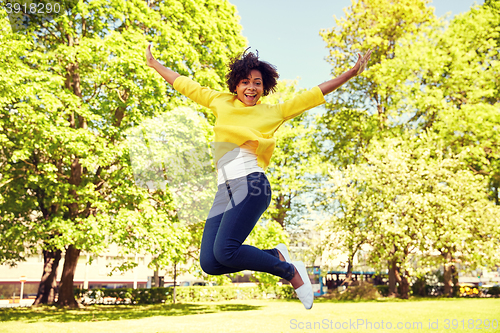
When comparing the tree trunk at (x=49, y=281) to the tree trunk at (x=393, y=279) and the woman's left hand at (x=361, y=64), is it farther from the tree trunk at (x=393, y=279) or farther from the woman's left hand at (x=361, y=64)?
the woman's left hand at (x=361, y=64)

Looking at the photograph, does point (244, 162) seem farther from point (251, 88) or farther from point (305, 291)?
point (305, 291)

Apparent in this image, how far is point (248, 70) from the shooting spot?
354 cm

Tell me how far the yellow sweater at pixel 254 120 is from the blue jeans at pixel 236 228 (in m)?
0.26

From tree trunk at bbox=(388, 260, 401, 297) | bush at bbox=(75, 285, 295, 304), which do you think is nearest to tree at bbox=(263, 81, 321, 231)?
bush at bbox=(75, 285, 295, 304)

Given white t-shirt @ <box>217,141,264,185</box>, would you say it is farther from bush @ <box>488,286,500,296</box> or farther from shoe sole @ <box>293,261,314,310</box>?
bush @ <box>488,286,500,296</box>

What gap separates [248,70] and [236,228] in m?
1.42

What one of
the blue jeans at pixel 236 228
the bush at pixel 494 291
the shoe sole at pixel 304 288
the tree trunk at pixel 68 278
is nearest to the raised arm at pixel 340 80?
the blue jeans at pixel 236 228

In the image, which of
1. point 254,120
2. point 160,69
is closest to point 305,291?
point 254,120

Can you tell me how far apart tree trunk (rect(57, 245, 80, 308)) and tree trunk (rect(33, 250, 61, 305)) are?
75.2 inches

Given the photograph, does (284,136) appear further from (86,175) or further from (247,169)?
(247,169)

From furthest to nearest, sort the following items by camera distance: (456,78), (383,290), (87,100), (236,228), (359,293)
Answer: (383,290) → (359,293) → (456,78) → (87,100) → (236,228)

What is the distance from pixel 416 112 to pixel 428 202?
6.87 metres

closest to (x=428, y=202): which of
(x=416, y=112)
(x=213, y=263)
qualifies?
(x=416, y=112)

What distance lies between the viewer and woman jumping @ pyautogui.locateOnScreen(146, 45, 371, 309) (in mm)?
3051
